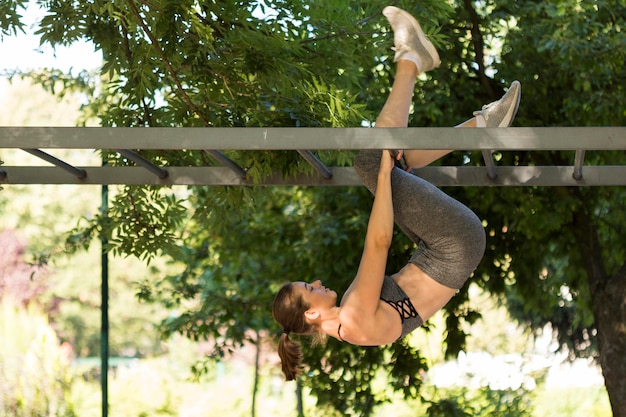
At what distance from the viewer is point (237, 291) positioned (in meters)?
7.39

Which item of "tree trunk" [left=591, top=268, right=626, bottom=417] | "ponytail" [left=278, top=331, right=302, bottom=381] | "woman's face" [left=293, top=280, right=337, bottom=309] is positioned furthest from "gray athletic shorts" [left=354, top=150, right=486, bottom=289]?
"tree trunk" [left=591, top=268, right=626, bottom=417]

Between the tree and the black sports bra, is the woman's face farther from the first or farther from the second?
the tree

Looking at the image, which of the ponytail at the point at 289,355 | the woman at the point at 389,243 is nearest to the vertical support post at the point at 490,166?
the woman at the point at 389,243

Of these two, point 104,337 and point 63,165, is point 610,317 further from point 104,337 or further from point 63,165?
point 63,165

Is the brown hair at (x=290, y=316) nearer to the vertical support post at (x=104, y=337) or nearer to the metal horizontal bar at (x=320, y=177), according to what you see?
the metal horizontal bar at (x=320, y=177)

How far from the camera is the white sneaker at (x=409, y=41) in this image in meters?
2.86

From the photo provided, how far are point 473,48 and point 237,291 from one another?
8.22 ft

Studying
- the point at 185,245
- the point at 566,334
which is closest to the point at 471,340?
the point at 566,334

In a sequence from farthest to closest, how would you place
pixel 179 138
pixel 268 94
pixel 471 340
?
pixel 471 340
pixel 268 94
pixel 179 138

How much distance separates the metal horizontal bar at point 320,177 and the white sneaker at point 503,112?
0.60 metres

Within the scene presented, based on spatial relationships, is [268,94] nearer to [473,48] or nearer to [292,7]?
[292,7]

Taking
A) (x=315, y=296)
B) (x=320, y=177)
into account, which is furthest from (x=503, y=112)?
(x=320, y=177)

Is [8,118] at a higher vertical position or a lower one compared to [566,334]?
higher

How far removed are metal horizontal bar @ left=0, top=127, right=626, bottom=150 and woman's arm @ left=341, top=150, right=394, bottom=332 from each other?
23 cm
